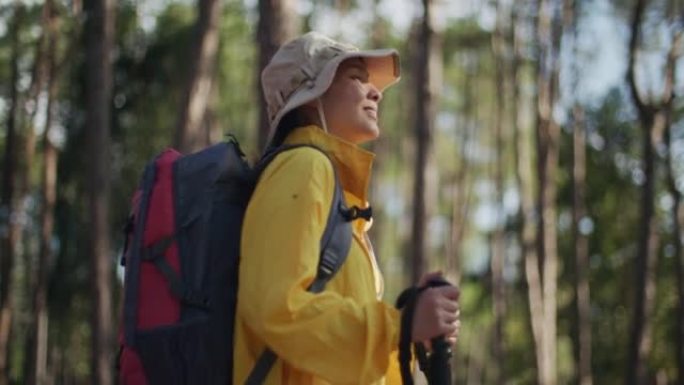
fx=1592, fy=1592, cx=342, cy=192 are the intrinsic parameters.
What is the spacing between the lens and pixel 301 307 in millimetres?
3100

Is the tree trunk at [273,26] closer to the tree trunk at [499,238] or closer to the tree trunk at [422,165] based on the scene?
the tree trunk at [422,165]

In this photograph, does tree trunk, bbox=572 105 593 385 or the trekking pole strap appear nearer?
the trekking pole strap

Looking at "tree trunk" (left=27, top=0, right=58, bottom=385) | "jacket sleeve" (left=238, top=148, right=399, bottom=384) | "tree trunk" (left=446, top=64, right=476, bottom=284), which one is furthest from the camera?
"tree trunk" (left=446, top=64, right=476, bottom=284)

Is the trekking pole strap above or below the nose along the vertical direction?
below

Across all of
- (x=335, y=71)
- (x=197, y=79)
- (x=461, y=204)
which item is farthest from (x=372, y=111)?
(x=461, y=204)

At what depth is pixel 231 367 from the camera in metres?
3.18

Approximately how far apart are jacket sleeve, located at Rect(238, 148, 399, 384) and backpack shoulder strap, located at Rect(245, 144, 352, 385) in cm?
5

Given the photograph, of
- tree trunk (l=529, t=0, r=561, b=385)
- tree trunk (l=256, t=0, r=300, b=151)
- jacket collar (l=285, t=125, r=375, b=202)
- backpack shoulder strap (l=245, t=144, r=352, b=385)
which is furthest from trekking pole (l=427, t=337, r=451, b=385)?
tree trunk (l=529, t=0, r=561, b=385)

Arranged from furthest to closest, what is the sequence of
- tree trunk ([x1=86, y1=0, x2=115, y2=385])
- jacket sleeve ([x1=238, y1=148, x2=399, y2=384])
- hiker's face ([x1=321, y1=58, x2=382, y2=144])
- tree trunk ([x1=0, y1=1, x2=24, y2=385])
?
1. tree trunk ([x1=0, y1=1, x2=24, y2=385])
2. tree trunk ([x1=86, y1=0, x2=115, y2=385])
3. hiker's face ([x1=321, y1=58, x2=382, y2=144])
4. jacket sleeve ([x1=238, y1=148, x2=399, y2=384])

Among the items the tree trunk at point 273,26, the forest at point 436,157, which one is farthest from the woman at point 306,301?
the forest at point 436,157

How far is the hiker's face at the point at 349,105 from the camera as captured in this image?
353 cm

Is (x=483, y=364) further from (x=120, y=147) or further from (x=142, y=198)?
(x=142, y=198)

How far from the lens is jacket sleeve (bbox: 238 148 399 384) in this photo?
310 cm

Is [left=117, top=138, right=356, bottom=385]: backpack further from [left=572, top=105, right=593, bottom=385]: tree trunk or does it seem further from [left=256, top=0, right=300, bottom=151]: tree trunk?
[left=572, top=105, right=593, bottom=385]: tree trunk
